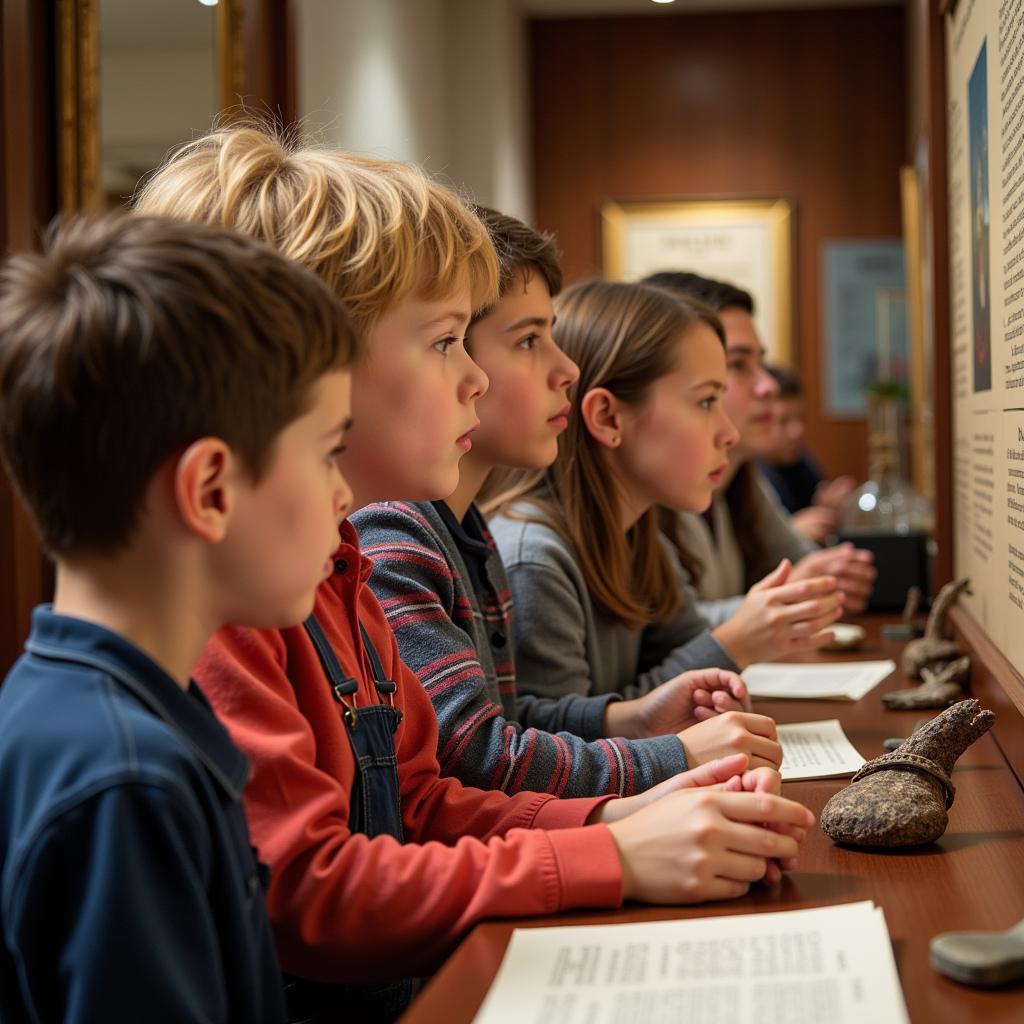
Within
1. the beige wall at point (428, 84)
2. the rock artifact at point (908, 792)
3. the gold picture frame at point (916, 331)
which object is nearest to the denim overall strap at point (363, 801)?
the rock artifact at point (908, 792)

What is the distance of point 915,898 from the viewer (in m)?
0.88

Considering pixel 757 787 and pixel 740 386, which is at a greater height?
pixel 740 386

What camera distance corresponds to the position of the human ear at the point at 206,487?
73 centimetres

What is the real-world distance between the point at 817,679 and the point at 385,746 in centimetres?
100

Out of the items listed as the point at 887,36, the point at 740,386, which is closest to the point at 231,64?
the point at 740,386

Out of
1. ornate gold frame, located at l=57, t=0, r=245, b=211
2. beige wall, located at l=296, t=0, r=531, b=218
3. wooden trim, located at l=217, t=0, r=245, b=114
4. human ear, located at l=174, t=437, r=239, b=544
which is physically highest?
beige wall, located at l=296, t=0, r=531, b=218

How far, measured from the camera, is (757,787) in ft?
3.15

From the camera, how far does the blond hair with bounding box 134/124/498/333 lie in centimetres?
106

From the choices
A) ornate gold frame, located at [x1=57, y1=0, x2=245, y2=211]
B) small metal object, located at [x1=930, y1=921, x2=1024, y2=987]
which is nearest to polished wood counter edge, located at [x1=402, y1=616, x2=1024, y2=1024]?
small metal object, located at [x1=930, y1=921, x2=1024, y2=987]

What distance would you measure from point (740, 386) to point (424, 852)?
1.98 metres

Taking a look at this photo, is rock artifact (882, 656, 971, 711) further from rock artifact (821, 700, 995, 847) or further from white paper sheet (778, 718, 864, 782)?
rock artifact (821, 700, 995, 847)

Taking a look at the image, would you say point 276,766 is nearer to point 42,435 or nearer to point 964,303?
point 42,435

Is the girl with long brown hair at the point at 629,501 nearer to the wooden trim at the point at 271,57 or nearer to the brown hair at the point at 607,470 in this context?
the brown hair at the point at 607,470

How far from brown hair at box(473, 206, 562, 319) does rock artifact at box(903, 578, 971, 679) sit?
2.32ft
